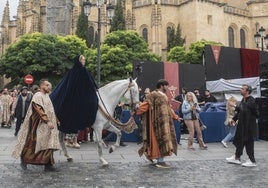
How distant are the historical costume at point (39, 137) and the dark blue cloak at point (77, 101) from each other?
0.46 m

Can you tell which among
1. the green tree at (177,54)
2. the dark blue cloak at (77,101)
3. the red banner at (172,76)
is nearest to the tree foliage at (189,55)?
the green tree at (177,54)

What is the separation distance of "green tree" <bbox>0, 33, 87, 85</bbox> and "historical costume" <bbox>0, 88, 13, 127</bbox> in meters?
17.6

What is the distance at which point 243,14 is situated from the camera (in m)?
56.9

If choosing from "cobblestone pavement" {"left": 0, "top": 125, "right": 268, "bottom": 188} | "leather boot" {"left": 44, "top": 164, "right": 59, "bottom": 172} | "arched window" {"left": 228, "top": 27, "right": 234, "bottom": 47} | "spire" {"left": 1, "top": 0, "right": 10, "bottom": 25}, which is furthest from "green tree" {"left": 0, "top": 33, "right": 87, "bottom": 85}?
"leather boot" {"left": 44, "top": 164, "right": 59, "bottom": 172}

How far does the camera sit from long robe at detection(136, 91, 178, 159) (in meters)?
7.50

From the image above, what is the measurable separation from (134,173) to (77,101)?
187 centimetres

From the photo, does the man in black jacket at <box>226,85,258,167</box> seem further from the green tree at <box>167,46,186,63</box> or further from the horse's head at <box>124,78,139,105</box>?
the green tree at <box>167,46,186,63</box>

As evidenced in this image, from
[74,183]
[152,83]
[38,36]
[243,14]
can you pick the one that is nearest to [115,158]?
[74,183]

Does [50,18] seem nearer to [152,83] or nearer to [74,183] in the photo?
[152,83]

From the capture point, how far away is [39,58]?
117 feet

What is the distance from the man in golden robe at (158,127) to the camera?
750 centimetres

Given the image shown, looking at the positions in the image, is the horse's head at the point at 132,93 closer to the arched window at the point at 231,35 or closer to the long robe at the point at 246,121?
the long robe at the point at 246,121

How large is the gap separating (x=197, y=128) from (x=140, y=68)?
549 cm

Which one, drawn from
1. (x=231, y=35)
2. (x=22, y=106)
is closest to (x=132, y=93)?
(x=22, y=106)
